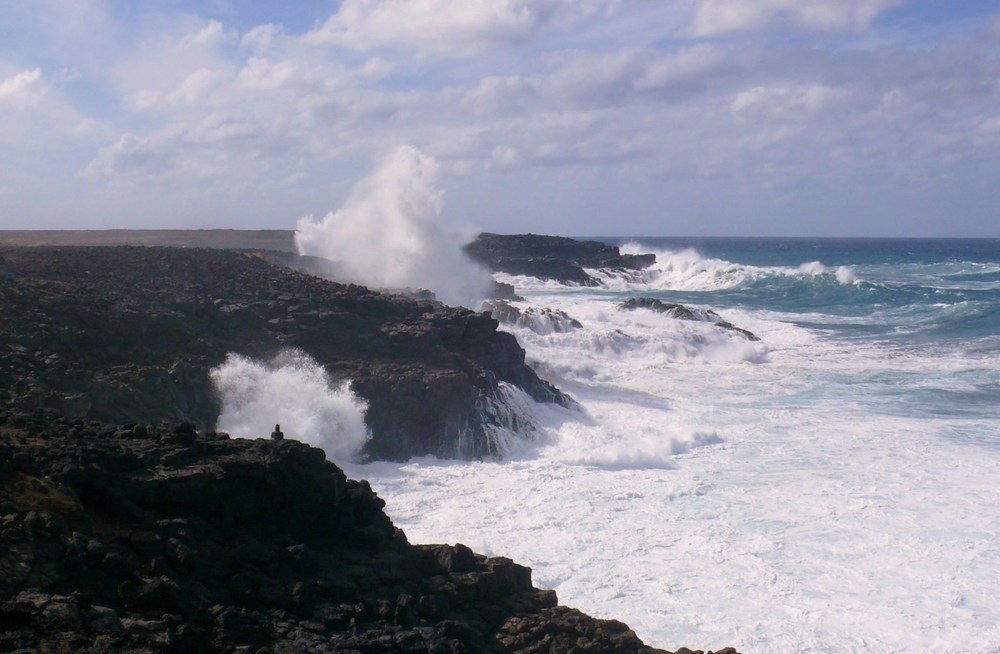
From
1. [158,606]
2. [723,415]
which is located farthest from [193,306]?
[158,606]

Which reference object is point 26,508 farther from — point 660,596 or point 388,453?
point 388,453

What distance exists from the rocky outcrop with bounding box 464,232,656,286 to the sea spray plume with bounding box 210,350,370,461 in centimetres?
3442

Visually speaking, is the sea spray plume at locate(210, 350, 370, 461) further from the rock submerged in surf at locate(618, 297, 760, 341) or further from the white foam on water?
the rock submerged in surf at locate(618, 297, 760, 341)

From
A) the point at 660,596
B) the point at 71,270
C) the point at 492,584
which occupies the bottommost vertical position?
the point at 660,596

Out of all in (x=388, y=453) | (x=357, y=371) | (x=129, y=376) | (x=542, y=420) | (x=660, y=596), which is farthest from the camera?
(x=542, y=420)

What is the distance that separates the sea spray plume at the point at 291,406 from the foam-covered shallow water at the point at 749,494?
783 millimetres

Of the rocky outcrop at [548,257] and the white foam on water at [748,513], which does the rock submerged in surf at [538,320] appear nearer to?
the white foam on water at [748,513]

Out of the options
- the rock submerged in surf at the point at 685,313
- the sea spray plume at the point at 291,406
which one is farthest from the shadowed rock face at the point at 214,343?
the rock submerged in surf at the point at 685,313

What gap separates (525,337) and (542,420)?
8.77 metres

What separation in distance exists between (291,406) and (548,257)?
130 feet

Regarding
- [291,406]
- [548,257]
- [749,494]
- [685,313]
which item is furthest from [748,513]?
[548,257]

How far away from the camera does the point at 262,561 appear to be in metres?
→ 7.15

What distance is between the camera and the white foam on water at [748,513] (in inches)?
362

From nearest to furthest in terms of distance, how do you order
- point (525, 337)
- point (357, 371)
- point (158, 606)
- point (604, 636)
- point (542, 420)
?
point (158, 606)
point (604, 636)
point (357, 371)
point (542, 420)
point (525, 337)
